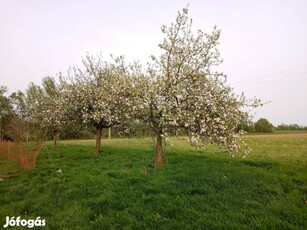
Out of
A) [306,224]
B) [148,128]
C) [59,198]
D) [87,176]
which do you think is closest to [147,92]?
[148,128]

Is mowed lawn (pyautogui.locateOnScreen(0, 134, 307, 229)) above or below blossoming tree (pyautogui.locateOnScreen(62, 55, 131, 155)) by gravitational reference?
below

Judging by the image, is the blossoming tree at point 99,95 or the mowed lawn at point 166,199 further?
the blossoming tree at point 99,95

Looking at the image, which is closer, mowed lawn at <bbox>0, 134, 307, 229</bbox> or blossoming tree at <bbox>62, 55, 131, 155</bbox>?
mowed lawn at <bbox>0, 134, 307, 229</bbox>

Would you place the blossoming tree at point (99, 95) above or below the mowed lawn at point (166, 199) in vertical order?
above

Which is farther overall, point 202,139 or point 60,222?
point 202,139

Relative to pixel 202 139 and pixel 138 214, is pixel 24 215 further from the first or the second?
pixel 202 139

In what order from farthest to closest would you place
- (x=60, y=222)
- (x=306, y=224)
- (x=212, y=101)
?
(x=212, y=101) < (x=60, y=222) < (x=306, y=224)

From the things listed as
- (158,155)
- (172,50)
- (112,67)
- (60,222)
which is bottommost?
(60,222)

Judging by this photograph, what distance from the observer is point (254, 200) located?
7402 millimetres

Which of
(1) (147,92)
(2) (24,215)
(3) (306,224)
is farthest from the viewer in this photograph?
(1) (147,92)

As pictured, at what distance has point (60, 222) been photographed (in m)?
6.50

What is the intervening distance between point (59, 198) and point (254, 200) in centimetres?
756

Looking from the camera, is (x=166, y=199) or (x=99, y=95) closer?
(x=166, y=199)

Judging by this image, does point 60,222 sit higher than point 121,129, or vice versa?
point 121,129
